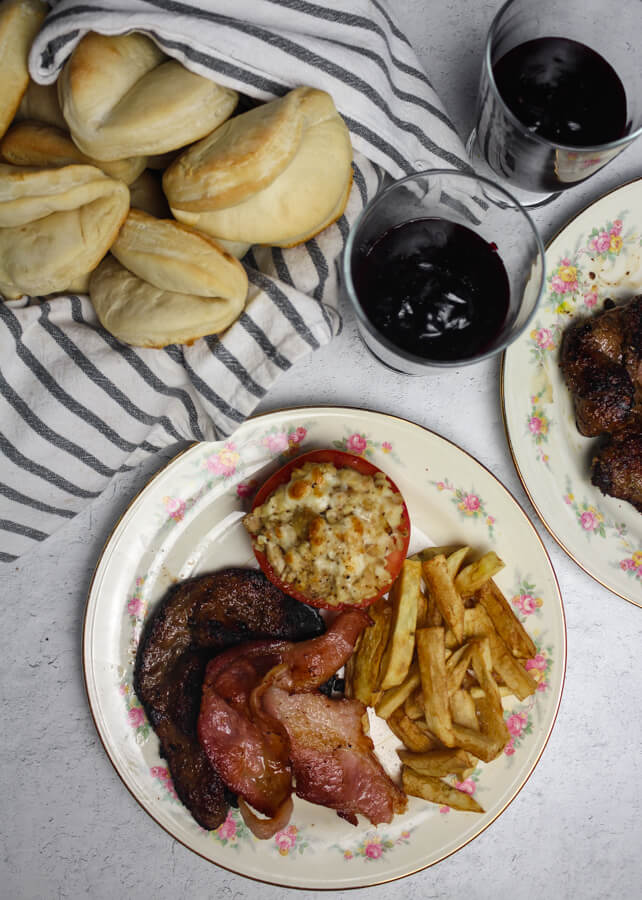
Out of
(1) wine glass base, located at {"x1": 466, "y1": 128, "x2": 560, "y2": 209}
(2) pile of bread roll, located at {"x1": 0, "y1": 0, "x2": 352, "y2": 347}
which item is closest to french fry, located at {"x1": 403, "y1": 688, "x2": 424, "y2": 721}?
(2) pile of bread roll, located at {"x1": 0, "y1": 0, "x2": 352, "y2": 347}

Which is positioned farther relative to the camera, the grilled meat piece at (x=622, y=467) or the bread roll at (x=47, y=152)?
the grilled meat piece at (x=622, y=467)

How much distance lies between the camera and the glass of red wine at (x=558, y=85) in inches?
48.9

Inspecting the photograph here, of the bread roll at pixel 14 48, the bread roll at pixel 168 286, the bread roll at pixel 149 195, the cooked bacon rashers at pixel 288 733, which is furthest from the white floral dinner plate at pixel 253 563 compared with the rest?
the bread roll at pixel 14 48

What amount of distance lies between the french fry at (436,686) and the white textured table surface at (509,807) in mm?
399

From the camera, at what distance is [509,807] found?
1736 millimetres

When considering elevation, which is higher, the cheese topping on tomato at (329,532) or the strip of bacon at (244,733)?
the cheese topping on tomato at (329,532)

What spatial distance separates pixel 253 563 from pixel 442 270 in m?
0.79

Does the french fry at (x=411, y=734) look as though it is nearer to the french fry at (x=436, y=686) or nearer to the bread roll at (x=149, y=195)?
the french fry at (x=436, y=686)

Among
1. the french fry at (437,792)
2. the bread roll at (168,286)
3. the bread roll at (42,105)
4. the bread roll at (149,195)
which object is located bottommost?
the french fry at (437,792)

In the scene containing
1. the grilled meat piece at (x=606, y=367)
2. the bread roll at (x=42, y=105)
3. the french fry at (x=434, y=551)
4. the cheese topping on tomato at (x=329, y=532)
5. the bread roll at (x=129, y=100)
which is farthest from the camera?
the french fry at (x=434, y=551)

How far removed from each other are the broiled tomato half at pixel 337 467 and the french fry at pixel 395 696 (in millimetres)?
205

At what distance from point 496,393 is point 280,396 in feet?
1.65

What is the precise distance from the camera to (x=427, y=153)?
1356 millimetres

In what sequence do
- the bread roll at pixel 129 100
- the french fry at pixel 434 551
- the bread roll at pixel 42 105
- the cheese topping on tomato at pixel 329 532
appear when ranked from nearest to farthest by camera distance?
the bread roll at pixel 129 100
the bread roll at pixel 42 105
the cheese topping on tomato at pixel 329 532
the french fry at pixel 434 551
